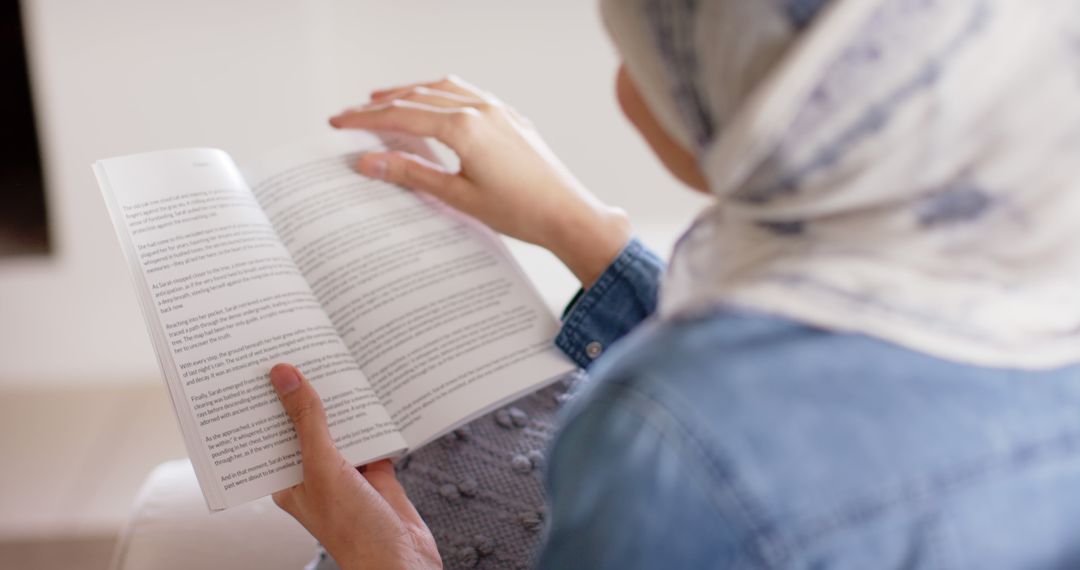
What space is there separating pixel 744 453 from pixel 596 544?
0.07m

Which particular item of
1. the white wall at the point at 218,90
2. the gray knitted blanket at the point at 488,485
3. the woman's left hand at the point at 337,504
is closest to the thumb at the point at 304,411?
the woman's left hand at the point at 337,504

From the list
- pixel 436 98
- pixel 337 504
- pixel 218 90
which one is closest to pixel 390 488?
pixel 337 504

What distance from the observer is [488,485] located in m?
0.71

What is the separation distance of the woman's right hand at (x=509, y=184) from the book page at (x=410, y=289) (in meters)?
0.02

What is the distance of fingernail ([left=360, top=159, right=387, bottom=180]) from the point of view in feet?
2.60

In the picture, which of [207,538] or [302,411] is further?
[207,538]

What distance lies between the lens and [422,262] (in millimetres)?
747

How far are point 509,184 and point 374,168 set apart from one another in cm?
12

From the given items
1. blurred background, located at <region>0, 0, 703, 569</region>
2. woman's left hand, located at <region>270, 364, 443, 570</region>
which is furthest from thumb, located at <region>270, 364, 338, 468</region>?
blurred background, located at <region>0, 0, 703, 569</region>

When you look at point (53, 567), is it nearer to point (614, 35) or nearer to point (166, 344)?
point (166, 344)

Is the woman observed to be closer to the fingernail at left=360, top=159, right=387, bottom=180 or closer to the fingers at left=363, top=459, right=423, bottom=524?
the fingers at left=363, top=459, right=423, bottom=524

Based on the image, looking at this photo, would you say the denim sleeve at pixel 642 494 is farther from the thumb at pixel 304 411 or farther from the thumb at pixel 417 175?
the thumb at pixel 417 175

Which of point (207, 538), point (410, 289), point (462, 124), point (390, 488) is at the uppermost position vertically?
point (462, 124)

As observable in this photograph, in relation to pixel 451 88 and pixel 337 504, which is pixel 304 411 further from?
pixel 451 88
